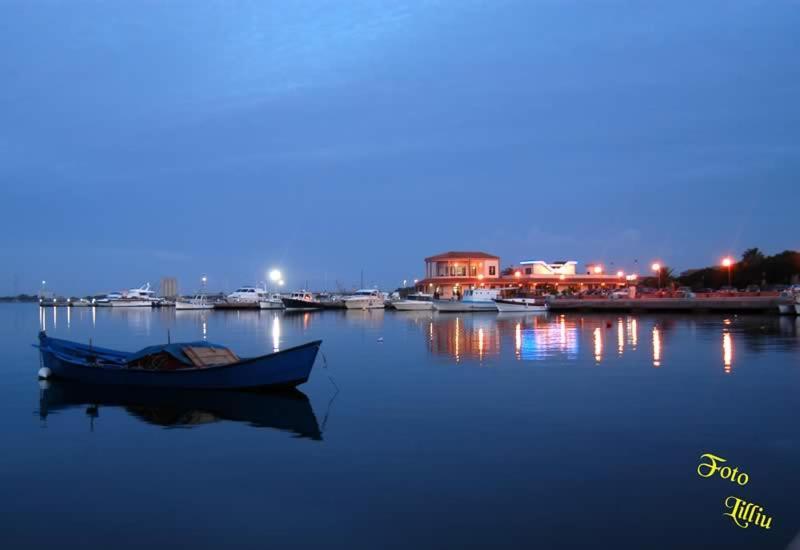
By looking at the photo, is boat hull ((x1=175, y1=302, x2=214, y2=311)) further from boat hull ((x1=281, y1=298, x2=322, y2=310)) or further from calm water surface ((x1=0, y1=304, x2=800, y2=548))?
calm water surface ((x1=0, y1=304, x2=800, y2=548))

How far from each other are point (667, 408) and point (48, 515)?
12.6m

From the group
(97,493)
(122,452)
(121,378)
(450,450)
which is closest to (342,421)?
(450,450)

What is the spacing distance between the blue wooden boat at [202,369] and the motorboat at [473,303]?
5518 cm

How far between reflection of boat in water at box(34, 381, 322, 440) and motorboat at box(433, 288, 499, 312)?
55602 mm

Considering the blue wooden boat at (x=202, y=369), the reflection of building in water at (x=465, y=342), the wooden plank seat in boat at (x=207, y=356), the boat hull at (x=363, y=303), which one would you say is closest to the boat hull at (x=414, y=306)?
the boat hull at (x=363, y=303)

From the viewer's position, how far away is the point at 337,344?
3525 centimetres

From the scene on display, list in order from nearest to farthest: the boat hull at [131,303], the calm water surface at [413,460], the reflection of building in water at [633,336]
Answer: the calm water surface at [413,460]
the reflection of building in water at [633,336]
the boat hull at [131,303]

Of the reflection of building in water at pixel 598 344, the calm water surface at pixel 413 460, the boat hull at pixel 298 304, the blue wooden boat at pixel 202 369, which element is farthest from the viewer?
the boat hull at pixel 298 304

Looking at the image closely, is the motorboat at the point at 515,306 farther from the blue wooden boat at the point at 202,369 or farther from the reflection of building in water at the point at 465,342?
the blue wooden boat at the point at 202,369

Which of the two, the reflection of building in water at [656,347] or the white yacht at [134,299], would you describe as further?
the white yacht at [134,299]

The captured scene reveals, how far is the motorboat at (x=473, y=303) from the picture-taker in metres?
73.9

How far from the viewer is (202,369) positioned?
18.1 meters

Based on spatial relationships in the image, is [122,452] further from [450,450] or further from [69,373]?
[69,373]

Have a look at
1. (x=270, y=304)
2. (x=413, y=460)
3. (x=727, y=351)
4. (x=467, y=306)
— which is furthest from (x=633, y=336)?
(x=270, y=304)
